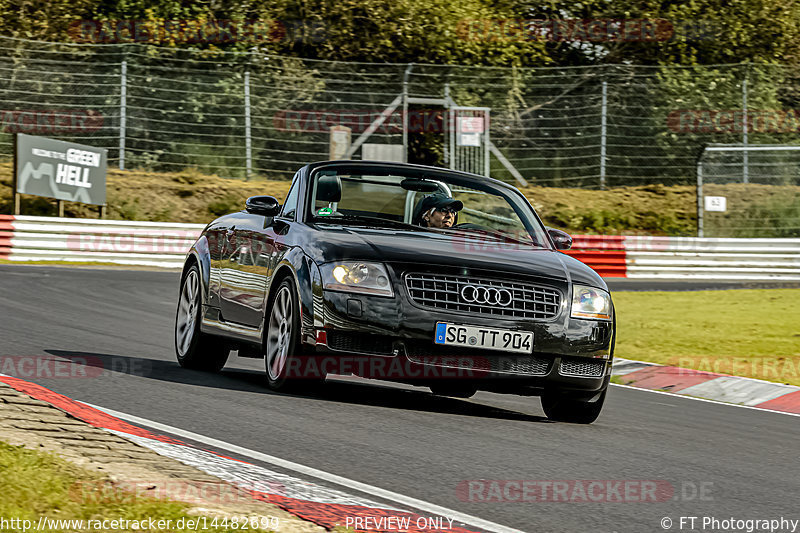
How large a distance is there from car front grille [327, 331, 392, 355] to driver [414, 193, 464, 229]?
157cm

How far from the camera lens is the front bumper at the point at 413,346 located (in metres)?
7.21

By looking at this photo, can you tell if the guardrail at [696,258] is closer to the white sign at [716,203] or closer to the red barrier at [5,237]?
the white sign at [716,203]

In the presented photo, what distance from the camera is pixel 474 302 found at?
289 inches

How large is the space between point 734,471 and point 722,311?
39.3ft

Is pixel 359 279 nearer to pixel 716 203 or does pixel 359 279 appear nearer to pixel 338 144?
pixel 338 144

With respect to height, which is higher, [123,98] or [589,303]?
[123,98]

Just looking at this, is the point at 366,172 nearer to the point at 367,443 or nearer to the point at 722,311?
the point at 367,443

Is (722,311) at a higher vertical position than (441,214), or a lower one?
lower

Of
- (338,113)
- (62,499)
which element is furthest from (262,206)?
(338,113)

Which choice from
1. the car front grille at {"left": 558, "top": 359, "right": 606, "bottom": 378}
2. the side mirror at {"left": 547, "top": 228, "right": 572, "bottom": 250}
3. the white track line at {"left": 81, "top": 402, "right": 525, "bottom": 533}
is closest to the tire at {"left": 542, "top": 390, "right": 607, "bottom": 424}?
the car front grille at {"left": 558, "top": 359, "right": 606, "bottom": 378}

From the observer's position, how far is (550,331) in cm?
747

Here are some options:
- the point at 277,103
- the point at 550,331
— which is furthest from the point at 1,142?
the point at 550,331

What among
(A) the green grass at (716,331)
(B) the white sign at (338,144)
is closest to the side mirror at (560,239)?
(A) the green grass at (716,331)

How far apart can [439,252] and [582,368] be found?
1127mm
